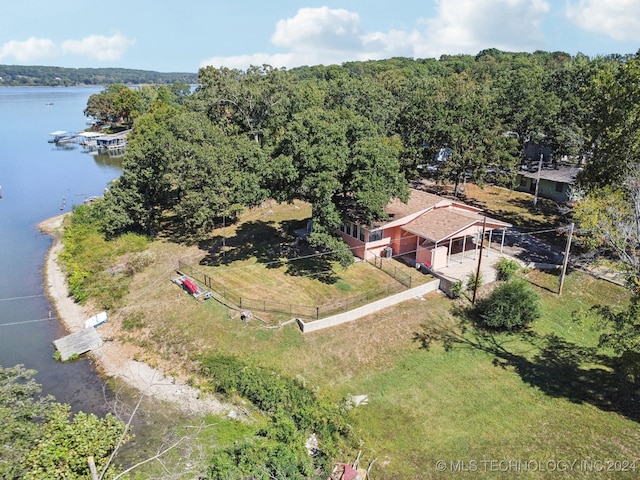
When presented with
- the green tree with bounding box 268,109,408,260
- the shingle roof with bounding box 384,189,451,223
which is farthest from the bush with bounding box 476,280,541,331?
the shingle roof with bounding box 384,189,451,223

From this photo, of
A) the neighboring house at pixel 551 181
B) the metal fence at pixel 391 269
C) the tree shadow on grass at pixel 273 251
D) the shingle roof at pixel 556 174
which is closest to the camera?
the metal fence at pixel 391 269

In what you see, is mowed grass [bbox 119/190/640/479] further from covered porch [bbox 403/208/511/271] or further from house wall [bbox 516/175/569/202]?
house wall [bbox 516/175/569/202]

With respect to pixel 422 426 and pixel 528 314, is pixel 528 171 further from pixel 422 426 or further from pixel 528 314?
pixel 422 426

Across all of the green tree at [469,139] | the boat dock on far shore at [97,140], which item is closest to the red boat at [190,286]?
the green tree at [469,139]

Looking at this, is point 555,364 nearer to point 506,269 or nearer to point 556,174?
point 506,269

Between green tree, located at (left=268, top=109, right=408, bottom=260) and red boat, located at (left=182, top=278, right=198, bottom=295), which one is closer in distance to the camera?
green tree, located at (left=268, top=109, right=408, bottom=260)

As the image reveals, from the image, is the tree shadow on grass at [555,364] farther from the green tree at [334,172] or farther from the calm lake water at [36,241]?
the calm lake water at [36,241]
